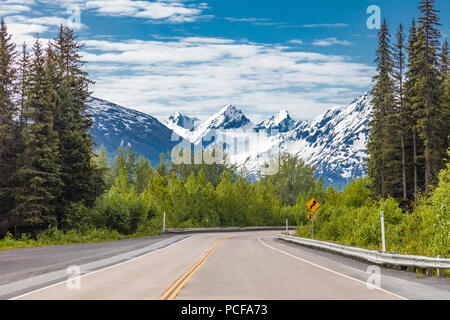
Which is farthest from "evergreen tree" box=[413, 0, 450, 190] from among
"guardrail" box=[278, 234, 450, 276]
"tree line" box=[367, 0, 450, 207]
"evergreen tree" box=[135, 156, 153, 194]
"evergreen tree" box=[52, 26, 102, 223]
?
"evergreen tree" box=[135, 156, 153, 194]

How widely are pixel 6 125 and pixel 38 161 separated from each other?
11.3 ft

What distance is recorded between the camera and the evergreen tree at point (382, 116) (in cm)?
5511

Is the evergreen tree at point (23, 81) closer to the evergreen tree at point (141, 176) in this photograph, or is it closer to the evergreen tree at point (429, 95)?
the evergreen tree at point (429, 95)

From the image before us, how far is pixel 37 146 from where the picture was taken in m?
36.8

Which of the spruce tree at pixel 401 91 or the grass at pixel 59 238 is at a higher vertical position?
the spruce tree at pixel 401 91

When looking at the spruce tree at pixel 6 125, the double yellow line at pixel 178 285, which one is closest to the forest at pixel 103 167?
the spruce tree at pixel 6 125

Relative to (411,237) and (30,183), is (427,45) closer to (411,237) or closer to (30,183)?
(411,237)

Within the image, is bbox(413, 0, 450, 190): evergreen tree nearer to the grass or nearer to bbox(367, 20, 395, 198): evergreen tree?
bbox(367, 20, 395, 198): evergreen tree

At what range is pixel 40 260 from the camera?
21.4m

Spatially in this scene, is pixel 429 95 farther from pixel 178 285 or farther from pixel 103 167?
pixel 178 285

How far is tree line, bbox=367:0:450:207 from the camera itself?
46719 millimetres

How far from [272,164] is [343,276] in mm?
115895

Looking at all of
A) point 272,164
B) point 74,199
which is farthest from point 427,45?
point 272,164

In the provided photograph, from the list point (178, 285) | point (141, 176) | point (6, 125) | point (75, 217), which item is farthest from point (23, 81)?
point (141, 176)
